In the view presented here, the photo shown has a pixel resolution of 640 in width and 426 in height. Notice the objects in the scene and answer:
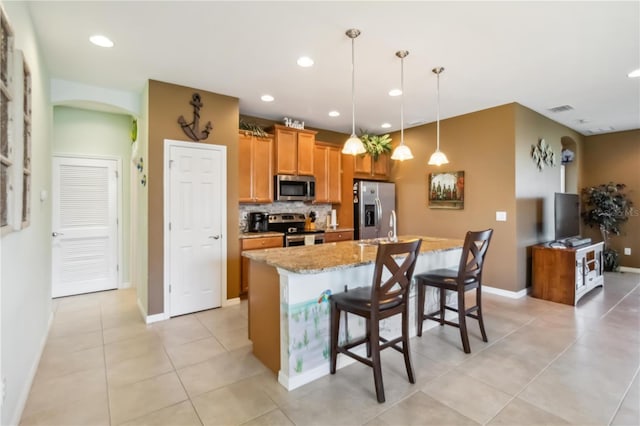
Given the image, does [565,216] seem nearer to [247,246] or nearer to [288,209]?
[288,209]

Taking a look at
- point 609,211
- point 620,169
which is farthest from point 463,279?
point 620,169

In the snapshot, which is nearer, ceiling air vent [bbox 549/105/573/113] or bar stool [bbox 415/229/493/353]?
bar stool [bbox 415/229/493/353]

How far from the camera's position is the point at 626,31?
2.61 meters

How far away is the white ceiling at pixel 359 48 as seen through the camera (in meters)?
2.35

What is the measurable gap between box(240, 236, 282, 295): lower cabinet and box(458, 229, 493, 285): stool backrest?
8.54 ft

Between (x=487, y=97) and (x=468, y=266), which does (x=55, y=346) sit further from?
(x=487, y=97)

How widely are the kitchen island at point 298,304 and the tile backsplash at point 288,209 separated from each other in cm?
234

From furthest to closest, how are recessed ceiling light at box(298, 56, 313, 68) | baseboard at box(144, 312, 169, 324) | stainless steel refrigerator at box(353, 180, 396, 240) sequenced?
1. stainless steel refrigerator at box(353, 180, 396, 240)
2. baseboard at box(144, 312, 169, 324)
3. recessed ceiling light at box(298, 56, 313, 68)

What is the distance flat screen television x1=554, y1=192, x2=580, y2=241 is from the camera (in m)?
4.54

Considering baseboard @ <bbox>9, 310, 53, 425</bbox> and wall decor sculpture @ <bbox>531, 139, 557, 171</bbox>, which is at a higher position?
wall decor sculpture @ <bbox>531, 139, 557, 171</bbox>

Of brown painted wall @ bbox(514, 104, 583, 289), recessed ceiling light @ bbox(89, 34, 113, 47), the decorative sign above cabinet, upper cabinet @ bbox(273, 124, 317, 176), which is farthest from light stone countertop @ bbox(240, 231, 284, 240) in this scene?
brown painted wall @ bbox(514, 104, 583, 289)

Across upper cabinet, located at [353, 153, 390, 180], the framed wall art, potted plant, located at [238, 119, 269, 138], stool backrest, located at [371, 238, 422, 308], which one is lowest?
stool backrest, located at [371, 238, 422, 308]

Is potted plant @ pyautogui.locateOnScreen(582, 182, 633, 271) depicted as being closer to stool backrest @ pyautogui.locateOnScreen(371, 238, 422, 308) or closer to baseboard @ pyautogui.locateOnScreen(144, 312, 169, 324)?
stool backrest @ pyautogui.locateOnScreen(371, 238, 422, 308)

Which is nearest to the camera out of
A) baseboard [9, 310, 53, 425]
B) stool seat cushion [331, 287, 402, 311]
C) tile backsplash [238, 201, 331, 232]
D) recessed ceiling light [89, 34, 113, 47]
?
baseboard [9, 310, 53, 425]
